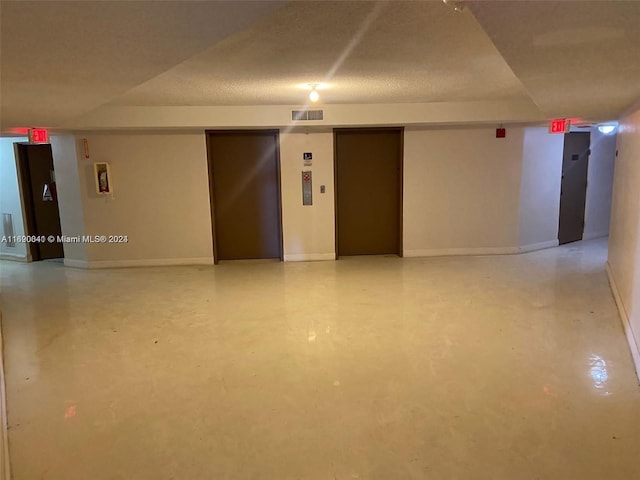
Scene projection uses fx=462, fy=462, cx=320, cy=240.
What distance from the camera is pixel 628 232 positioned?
405 cm

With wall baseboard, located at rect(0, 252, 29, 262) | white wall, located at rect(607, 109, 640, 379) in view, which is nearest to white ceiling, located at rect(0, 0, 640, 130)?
white wall, located at rect(607, 109, 640, 379)

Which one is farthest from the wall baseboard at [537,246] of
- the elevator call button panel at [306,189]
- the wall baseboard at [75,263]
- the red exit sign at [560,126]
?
the wall baseboard at [75,263]

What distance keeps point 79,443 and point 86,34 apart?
79.8 inches

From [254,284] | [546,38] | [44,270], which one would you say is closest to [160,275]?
[254,284]

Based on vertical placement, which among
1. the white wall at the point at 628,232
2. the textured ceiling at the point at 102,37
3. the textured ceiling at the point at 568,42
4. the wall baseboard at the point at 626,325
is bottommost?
the wall baseboard at the point at 626,325

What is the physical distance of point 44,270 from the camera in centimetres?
648

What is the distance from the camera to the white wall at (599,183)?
299 inches

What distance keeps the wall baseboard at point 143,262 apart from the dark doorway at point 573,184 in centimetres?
556

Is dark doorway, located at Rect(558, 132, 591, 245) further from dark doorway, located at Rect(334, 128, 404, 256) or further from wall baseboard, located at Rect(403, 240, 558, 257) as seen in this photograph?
dark doorway, located at Rect(334, 128, 404, 256)

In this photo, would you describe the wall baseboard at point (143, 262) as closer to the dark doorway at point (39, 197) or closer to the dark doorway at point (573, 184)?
the dark doorway at point (39, 197)

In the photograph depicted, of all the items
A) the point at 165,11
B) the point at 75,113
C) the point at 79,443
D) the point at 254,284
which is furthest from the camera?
the point at 254,284

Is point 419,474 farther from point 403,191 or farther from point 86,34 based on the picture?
point 403,191

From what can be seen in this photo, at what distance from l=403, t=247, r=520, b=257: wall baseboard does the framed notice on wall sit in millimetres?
4264

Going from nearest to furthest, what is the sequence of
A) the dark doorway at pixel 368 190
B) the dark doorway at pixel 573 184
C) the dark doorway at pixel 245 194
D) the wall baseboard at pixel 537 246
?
the dark doorway at pixel 245 194, the dark doorway at pixel 368 190, the wall baseboard at pixel 537 246, the dark doorway at pixel 573 184
